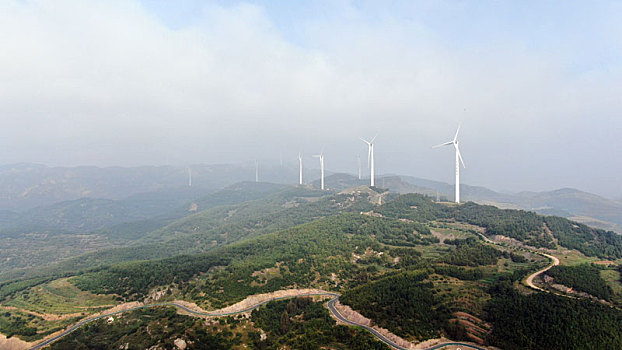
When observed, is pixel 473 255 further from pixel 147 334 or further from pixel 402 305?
pixel 147 334

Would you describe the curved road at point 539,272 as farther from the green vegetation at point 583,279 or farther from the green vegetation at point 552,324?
the green vegetation at point 552,324

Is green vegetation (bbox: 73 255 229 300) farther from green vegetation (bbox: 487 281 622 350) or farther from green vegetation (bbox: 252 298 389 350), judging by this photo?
green vegetation (bbox: 487 281 622 350)

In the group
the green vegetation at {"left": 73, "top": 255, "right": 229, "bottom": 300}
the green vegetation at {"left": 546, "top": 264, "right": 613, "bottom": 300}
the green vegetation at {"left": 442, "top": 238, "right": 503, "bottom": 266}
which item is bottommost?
the green vegetation at {"left": 73, "top": 255, "right": 229, "bottom": 300}

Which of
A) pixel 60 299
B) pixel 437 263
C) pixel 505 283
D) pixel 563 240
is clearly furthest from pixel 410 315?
pixel 60 299

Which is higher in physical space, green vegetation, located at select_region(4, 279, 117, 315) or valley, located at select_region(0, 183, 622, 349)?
valley, located at select_region(0, 183, 622, 349)

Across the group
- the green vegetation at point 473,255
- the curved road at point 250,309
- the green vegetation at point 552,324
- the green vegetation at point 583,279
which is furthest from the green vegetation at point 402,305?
the green vegetation at point 583,279

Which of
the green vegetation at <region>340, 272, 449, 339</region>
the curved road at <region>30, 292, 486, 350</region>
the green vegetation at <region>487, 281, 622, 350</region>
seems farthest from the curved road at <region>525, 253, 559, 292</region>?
the curved road at <region>30, 292, 486, 350</region>
